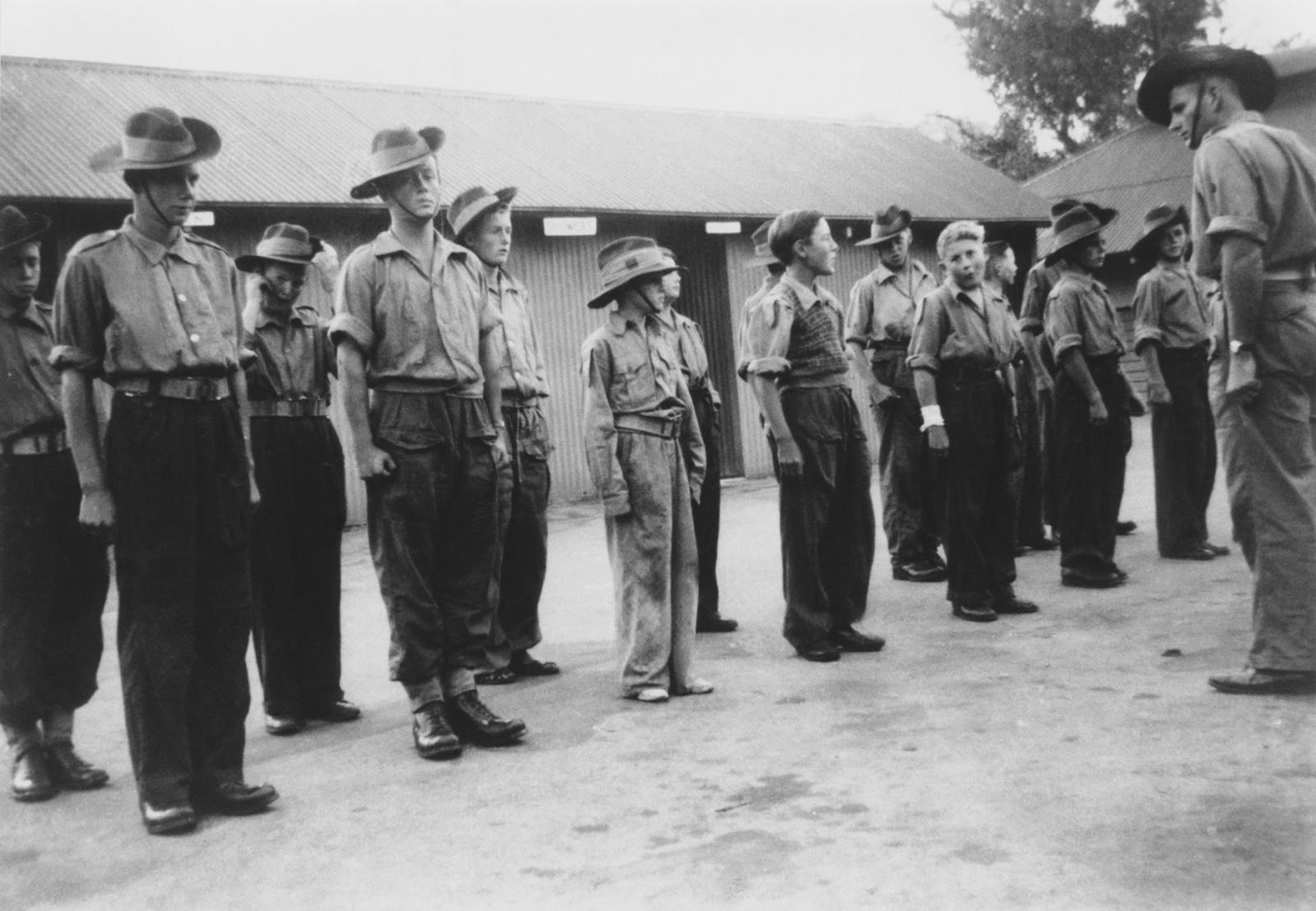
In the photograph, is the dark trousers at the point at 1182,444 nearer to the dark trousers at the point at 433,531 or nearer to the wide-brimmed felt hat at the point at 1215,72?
the wide-brimmed felt hat at the point at 1215,72

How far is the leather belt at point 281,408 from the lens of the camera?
18.8 feet

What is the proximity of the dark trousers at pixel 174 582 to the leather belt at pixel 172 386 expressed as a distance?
0.08ft

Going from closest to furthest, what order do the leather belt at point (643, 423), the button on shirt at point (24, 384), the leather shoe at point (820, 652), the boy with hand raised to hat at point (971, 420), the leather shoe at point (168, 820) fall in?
the leather shoe at point (168, 820) → the button on shirt at point (24, 384) → the leather belt at point (643, 423) → the leather shoe at point (820, 652) → the boy with hand raised to hat at point (971, 420)

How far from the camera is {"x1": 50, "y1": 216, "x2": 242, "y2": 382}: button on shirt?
4254mm

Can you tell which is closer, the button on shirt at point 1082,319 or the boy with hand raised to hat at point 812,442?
the boy with hand raised to hat at point 812,442

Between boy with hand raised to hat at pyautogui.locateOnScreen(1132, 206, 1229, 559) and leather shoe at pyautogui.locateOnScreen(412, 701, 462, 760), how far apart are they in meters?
5.38

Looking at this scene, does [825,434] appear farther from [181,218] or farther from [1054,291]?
[181,218]

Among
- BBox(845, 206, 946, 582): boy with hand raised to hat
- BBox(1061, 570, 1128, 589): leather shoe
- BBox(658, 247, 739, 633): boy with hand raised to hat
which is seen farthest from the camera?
BBox(845, 206, 946, 582): boy with hand raised to hat

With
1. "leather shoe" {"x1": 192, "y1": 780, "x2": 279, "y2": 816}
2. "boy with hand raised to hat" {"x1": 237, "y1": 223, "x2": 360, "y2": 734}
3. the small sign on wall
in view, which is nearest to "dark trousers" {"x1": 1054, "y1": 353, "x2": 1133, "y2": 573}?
"boy with hand raised to hat" {"x1": 237, "y1": 223, "x2": 360, "y2": 734}

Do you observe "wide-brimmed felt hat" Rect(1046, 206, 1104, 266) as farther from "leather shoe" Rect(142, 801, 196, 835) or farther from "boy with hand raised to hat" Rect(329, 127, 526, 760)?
"leather shoe" Rect(142, 801, 196, 835)

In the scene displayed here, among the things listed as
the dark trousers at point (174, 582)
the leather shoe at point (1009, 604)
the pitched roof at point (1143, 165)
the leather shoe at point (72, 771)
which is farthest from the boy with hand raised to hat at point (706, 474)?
the pitched roof at point (1143, 165)

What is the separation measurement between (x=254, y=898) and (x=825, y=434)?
3.60m

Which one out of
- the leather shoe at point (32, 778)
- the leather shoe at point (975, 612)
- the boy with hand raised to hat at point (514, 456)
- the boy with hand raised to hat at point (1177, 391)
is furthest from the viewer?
the boy with hand raised to hat at point (1177, 391)

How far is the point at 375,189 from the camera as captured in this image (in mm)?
5152
